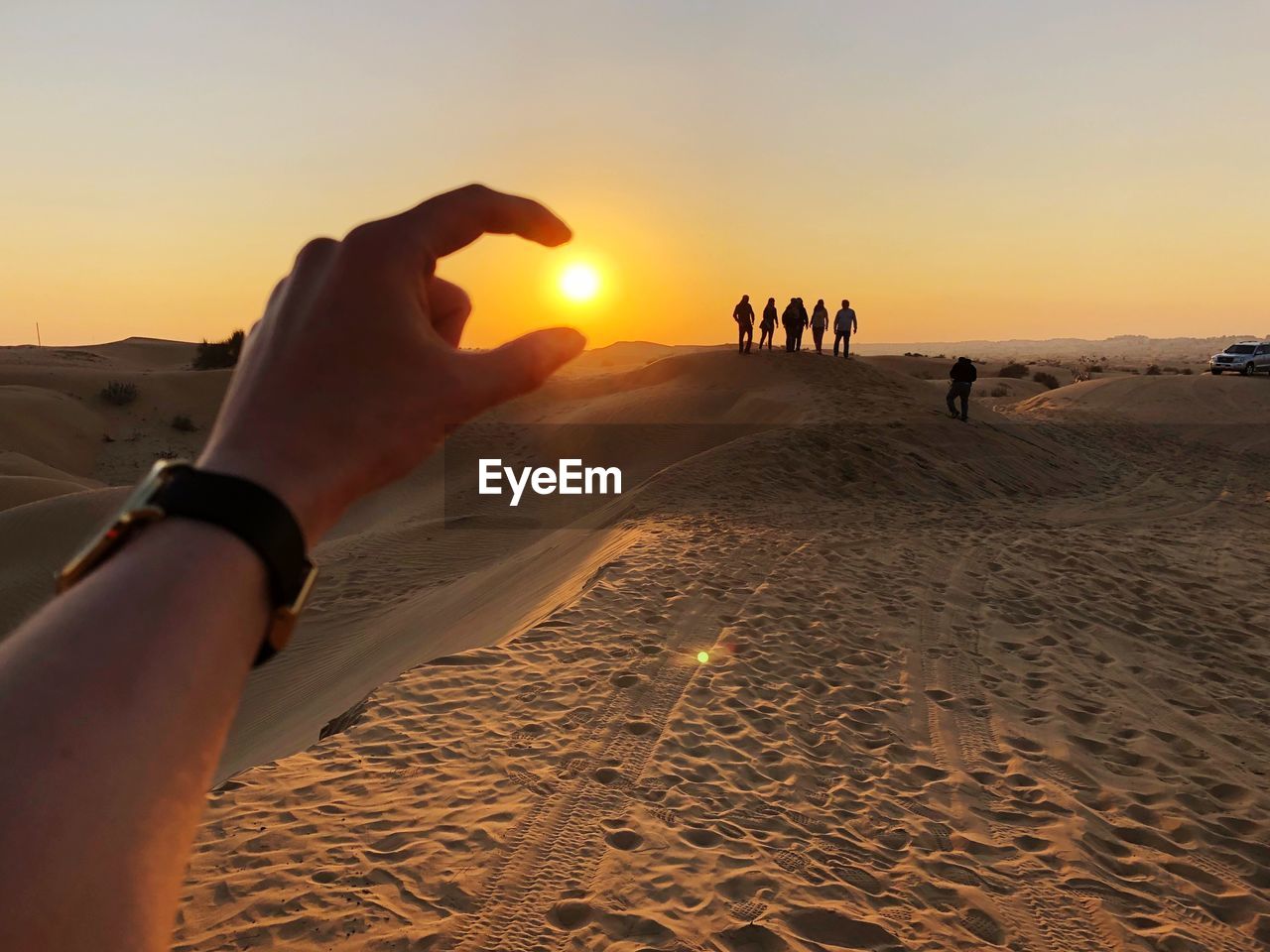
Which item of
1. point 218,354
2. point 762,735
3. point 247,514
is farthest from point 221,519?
point 218,354

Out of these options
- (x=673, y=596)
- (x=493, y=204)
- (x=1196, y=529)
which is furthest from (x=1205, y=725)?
(x=1196, y=529)

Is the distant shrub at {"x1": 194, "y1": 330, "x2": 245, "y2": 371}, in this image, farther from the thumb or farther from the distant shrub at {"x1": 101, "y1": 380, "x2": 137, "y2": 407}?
the thumb

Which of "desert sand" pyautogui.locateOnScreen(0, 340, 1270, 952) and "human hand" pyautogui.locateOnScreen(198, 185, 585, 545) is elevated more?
"human hand" pyautogui.locateOnScreen(198, 185, 585, 545)

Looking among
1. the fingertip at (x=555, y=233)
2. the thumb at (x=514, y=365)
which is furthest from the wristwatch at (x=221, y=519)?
the fingertip at (x=555, y=233)

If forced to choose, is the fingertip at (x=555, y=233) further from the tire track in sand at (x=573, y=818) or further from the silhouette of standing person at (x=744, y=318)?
the silhouette of standing person at (x=744, y=318)

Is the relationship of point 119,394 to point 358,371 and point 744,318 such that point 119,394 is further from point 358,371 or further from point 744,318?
point 358,371

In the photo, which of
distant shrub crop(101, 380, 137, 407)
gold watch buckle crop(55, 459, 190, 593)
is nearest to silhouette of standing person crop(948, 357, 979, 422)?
gold watch buckle crop(55, 459, 190, 593)
